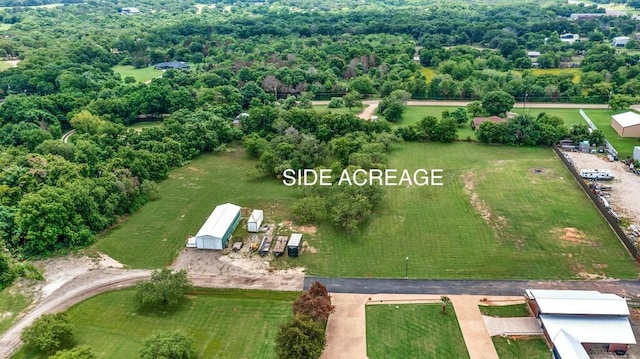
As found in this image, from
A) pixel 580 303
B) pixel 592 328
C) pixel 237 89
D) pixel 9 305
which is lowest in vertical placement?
pixel 9 305

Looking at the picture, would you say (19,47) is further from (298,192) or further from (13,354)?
(13,354)

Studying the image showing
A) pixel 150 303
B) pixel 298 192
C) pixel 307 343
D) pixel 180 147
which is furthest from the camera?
pixel 180 147

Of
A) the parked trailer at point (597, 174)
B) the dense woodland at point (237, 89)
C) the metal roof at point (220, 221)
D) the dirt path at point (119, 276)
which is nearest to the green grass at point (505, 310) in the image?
the dense woodland at point (237, 89)

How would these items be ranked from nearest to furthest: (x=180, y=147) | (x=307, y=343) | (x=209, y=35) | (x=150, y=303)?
(x=307, y=343), (x=150, y=303), (x=180, y=147), (x=209, y=35)

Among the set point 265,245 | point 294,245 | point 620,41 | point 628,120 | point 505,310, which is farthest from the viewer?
point 620,41

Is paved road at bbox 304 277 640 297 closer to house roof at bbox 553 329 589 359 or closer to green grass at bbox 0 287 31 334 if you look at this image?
house roof at bbox 553 329 589 359

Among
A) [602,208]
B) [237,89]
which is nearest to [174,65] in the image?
[237,89]

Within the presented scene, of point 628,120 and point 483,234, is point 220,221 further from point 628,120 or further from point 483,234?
point 628,120

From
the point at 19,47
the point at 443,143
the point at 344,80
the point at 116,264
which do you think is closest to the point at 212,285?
the point at 116,264
